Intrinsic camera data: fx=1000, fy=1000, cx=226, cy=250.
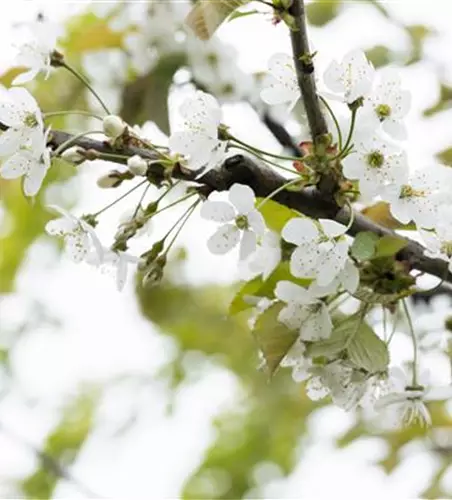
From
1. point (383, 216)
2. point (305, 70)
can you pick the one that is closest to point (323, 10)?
point (383, 216)

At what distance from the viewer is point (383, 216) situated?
2.09 feet

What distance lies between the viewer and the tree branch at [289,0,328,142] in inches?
19.4

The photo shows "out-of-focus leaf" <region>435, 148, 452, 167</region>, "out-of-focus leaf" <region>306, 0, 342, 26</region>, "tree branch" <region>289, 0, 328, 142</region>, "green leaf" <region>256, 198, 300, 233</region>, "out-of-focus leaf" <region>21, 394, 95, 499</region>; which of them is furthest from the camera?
"out-of-focus leaf" <region>21, 394, 95, 499</region>

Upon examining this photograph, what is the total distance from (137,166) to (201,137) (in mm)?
37

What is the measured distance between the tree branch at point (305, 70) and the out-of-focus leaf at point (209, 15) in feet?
0.25

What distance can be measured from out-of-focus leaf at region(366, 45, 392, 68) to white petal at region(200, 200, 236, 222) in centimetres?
54

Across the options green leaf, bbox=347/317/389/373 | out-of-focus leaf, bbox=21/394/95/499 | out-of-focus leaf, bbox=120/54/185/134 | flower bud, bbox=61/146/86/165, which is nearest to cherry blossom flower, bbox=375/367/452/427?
green leaf, bbox=347/317/389/373

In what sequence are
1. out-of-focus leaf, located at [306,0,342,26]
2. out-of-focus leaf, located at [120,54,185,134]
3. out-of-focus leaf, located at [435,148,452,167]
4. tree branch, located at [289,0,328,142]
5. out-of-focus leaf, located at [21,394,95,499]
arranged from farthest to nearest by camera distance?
out-of-focus leaf, located at [21,394,95,499]
out-of-focus leaf, located at [306,0,342,26]
out-of-focus leaf, located at [120,54,185,134]
out-of-focus leaf, located at [435,148,452,167]
tree branch, located at [289,0,328,142]

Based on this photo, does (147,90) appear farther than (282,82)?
Yes

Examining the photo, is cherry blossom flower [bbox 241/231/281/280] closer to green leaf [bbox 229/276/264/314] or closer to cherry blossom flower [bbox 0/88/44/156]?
green leaf [bbox 229/276/264/314]

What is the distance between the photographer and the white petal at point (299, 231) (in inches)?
21.1

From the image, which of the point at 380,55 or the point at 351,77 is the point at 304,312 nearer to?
the point at 351,77

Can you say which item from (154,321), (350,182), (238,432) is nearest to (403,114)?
(350,182)

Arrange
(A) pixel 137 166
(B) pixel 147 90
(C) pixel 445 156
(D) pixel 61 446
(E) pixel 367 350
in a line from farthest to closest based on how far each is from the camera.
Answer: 1. (D) pixel 61 446
2. (B) pixel 147 90
3. (C) pixel 445 156
4. (E) pixel 367 350
5. (A) pixel 137 166
